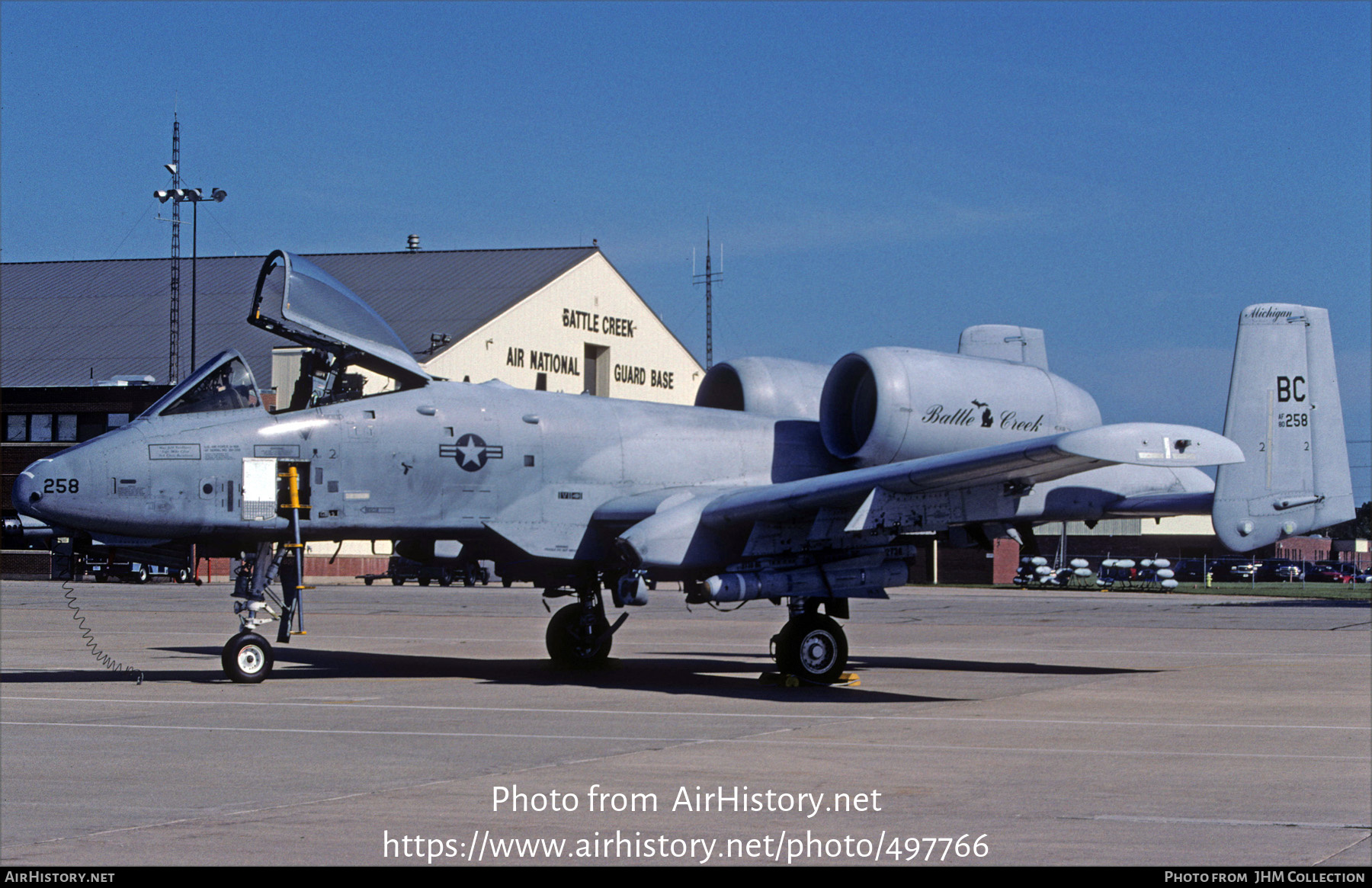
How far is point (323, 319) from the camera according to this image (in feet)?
48.4

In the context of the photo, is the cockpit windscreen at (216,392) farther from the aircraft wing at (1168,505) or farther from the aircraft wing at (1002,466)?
the aircraft wing at (1168,505)

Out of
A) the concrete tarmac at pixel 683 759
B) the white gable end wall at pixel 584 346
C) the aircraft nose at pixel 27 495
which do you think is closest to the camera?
the concrete tarmac at pixel 683 759

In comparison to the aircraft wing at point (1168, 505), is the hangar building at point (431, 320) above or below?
above

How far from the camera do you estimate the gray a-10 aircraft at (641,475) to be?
14.0 meters

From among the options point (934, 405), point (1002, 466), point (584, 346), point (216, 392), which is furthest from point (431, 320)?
point (1002, 466)

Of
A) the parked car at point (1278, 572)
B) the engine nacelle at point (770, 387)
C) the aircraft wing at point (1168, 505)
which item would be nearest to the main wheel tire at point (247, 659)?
the engine nacelle at point (770, 387)

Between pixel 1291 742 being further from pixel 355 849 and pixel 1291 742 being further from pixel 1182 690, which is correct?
pixel 355 849

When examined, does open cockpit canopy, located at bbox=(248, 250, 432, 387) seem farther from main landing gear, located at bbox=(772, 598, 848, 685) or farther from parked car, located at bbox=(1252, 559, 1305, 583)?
parked car, located at bbox=(1252, 559, 1305, 583)

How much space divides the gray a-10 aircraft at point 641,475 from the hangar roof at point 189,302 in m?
46.9

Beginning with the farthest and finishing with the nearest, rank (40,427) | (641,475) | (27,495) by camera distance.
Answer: (40,427)
(641,475)
(27,495)

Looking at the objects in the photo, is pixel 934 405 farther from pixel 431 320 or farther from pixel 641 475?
pixel 431 320

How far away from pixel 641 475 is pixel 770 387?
2.64m

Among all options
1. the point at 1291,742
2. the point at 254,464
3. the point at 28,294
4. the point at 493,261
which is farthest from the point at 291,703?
the point at 28,294

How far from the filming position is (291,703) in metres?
13.2
